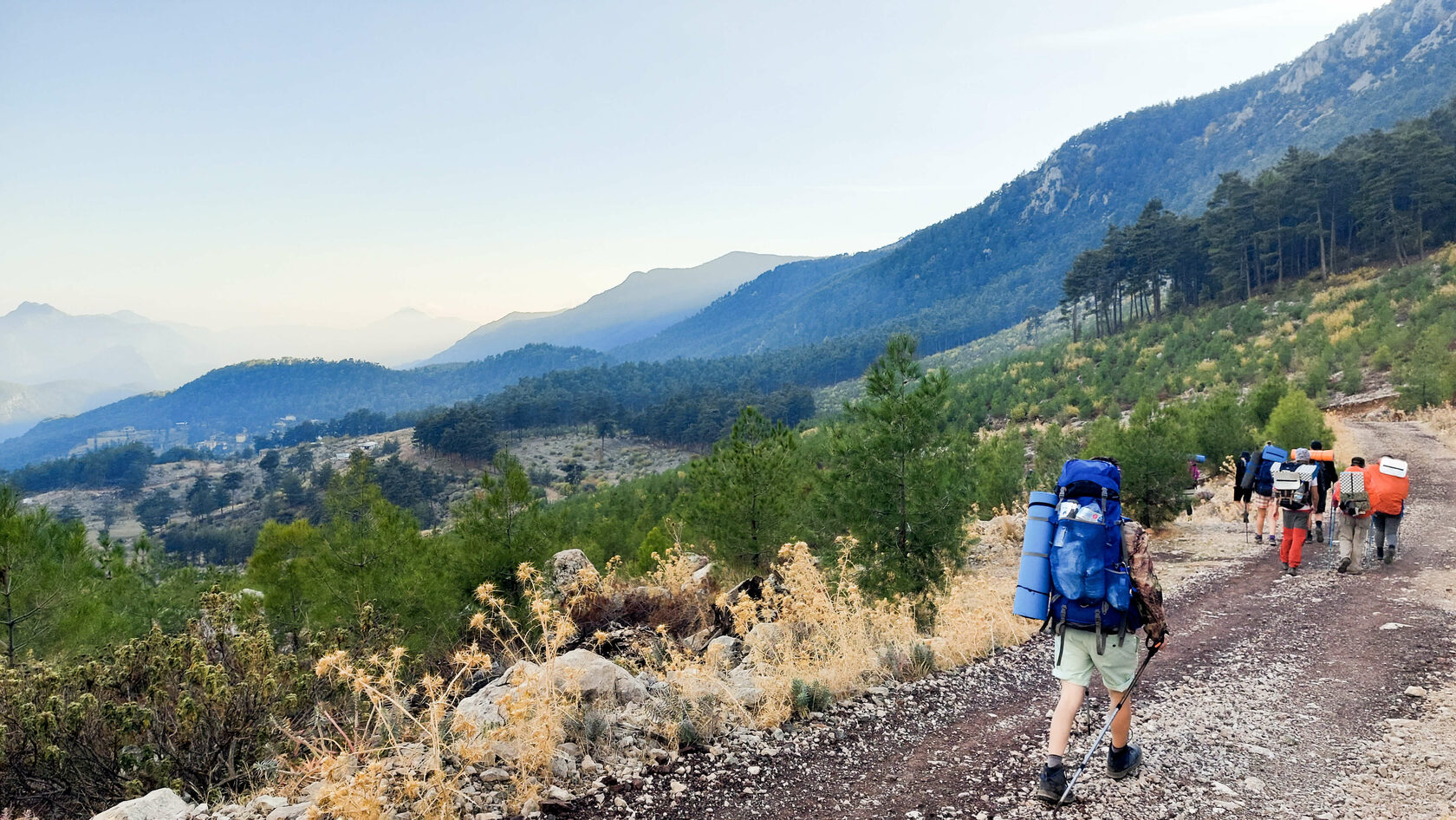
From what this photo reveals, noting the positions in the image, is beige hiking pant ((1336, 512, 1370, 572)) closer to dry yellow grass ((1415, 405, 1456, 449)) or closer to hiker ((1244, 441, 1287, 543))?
hiker ((1244, 441, 1287, 543))

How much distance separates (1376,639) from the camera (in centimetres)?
595

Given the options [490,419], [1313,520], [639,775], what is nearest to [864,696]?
[639,775]

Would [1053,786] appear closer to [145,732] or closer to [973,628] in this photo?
[973,628]

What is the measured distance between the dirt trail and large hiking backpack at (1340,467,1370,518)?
6.31 feet

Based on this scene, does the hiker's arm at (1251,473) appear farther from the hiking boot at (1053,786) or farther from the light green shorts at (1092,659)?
the hiking boot at (1053,786)

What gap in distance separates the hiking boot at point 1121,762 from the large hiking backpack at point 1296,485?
7.69 m

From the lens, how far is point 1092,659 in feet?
11.6

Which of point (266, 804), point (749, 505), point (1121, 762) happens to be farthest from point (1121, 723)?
point (749, 505)

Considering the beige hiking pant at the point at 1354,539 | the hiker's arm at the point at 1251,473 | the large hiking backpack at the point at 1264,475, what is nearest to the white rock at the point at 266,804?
the beige hiking pant at the point at 1354,539

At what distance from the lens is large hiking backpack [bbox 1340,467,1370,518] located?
859 cm

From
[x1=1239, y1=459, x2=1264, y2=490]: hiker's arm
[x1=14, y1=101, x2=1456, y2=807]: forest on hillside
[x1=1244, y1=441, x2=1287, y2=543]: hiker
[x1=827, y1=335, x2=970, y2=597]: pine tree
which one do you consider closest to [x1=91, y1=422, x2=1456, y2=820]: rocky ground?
[x1=14, y1=101, x2=1456, y2=807]: forest on hillside

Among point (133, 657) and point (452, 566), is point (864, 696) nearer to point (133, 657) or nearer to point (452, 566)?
point (133, 657)

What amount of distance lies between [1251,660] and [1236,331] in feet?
130

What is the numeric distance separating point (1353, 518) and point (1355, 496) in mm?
311
